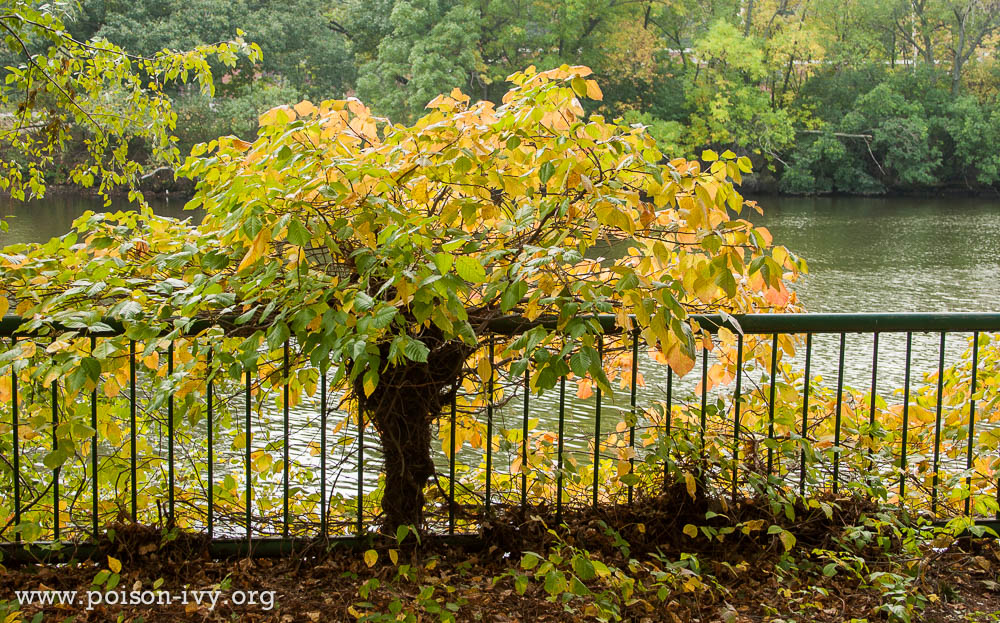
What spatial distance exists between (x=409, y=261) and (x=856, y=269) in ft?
73.1

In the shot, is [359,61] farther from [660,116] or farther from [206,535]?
[206,535]

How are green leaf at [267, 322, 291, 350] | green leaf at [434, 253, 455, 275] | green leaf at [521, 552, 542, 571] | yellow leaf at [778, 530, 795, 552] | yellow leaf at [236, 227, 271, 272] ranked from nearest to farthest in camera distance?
green leaf at [434, 253, 455, 275]
green leaf at [267, 322, 291, 350]
yellow leaf at [236, 227, 271, 272]
green leaf at [521, 552, 542, 571]
yellow leaf at [778, 530, 795, 552]

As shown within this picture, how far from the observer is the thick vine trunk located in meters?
3.53

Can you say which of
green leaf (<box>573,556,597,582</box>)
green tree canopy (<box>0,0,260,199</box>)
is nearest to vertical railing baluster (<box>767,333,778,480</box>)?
green leaf (<box>573,556,597,582</box>)

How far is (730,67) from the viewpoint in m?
47.3

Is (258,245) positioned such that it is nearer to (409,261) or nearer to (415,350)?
(409,261)

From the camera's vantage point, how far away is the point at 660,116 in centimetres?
4744

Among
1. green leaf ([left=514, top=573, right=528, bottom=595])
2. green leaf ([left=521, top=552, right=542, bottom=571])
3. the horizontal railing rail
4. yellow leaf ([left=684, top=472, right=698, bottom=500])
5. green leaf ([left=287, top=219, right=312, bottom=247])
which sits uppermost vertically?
green leaf ([left=287, top=219, right=312, bottom=247])

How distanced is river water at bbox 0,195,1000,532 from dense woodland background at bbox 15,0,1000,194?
3.13m

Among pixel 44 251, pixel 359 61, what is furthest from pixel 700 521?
pixel 359 61

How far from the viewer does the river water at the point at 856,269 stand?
10.6m

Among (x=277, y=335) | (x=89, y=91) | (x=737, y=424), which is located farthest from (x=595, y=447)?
(x=89, y=91)

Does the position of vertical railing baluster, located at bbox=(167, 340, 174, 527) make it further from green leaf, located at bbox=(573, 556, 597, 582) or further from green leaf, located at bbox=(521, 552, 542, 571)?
green leaf, located at bbox=(573, 556, 597, 582)

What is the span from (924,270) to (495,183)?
73.3 feet
